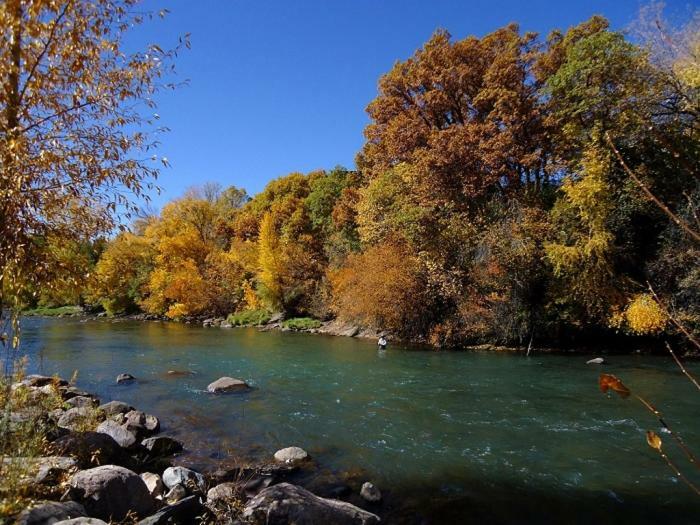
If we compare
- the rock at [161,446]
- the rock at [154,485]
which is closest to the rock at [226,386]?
the rock at [161,446]

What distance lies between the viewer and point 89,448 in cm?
755

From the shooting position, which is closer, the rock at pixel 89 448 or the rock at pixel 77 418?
the rock at pixel 89 448

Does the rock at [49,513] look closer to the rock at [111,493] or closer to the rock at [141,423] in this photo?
the rock at [111,493]

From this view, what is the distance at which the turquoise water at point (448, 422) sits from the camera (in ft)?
23.4

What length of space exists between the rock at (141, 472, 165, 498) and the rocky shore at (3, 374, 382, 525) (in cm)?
1

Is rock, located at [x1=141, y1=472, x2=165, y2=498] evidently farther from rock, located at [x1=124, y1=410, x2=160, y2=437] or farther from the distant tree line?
the distant tree line

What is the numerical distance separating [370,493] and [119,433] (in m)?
4.96

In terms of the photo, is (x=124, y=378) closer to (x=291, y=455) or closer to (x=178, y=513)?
(x=291, y=455)

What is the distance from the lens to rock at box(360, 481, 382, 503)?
7.10 metres

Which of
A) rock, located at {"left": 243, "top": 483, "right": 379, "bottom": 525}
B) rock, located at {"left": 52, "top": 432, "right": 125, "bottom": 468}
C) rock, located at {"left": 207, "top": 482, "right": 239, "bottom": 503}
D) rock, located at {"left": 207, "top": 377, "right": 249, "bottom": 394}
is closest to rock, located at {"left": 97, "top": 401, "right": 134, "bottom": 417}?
rock, located at {"left": 52, "top": 432, "right": 125, "bottom": 468}

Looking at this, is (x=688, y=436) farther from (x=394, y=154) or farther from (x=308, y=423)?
(x=394, y=154)

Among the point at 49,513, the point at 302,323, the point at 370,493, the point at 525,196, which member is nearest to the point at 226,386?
the point at 370,493

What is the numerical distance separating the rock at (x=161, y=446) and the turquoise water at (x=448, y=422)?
0.38 meters

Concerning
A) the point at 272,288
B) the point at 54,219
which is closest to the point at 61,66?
the point at 54,219
